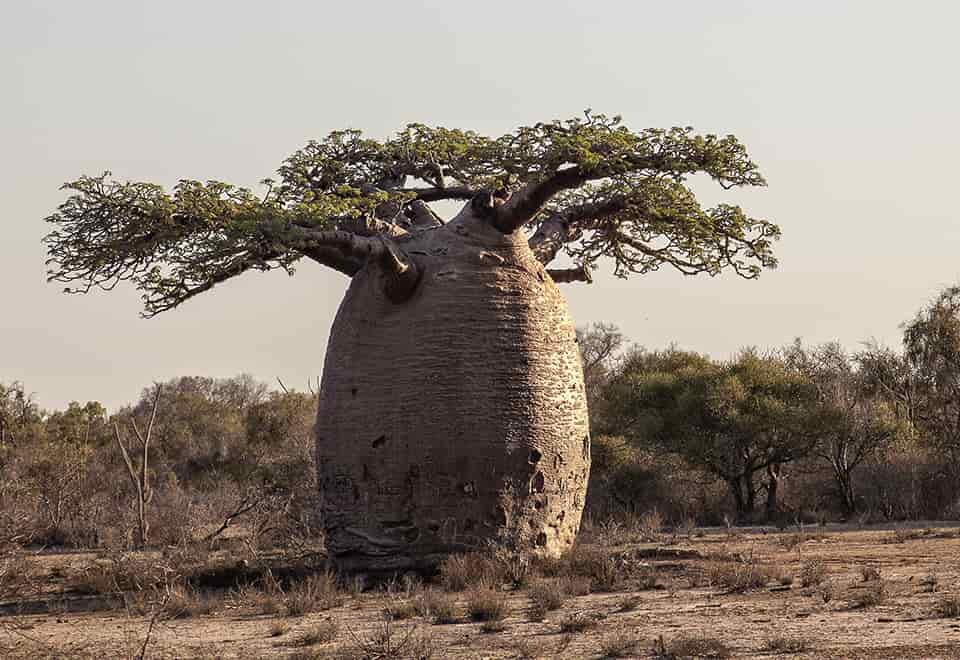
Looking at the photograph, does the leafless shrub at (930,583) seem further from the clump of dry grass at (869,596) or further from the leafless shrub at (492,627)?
the leafless shrub at (492,627)

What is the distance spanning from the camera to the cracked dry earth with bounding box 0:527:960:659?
675 centimetres

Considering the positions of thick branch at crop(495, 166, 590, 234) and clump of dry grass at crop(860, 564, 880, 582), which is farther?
thick branch at crop(495, 166, 590, 234)

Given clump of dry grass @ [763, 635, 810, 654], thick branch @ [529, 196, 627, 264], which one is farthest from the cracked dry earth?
thick branch @ [529, 196, 627, 264]

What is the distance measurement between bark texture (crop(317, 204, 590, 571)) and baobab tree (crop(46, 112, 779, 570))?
12 mm

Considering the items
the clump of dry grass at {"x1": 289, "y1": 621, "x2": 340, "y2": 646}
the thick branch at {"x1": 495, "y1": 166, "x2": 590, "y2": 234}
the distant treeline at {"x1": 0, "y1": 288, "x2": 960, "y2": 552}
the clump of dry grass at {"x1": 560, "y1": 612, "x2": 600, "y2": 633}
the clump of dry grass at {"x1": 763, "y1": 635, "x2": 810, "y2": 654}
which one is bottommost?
the clump of dry grass at {"x1": 763, "y1": 635, "x2": 810, "y2": 654}

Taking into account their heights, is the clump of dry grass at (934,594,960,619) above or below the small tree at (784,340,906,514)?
below

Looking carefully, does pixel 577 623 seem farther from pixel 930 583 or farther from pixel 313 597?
pixel 930 583

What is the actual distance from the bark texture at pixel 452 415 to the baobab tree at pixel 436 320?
0.04 feet

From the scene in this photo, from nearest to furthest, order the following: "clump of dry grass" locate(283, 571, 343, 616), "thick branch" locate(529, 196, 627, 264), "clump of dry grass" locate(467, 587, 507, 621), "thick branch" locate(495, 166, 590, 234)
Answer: "clump of dry grass" locate(467, 587, 507, 621) → "clump of dry grass" locate(283, 571, 343, 616) → "thick branch" locate(495, 166, 590, 234) → "thick branch" locate(529, 196, 627, 264)

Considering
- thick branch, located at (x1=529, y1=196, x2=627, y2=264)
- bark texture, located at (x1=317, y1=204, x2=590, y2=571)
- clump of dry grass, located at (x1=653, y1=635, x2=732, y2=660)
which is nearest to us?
clump of dry grass, located at (x1=653, y1=635, x2=732, y2=660)

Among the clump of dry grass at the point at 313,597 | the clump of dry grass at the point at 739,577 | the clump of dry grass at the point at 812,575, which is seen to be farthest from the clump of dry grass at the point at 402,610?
the clump of dry grass at the point at 812,575

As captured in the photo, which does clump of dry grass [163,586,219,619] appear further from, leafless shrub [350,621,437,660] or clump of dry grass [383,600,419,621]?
leafless shrub [350,621,437,660]

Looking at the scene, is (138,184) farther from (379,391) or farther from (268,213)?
(379,391)

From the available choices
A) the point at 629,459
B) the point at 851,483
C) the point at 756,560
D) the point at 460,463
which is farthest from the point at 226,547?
the point at 851,483
